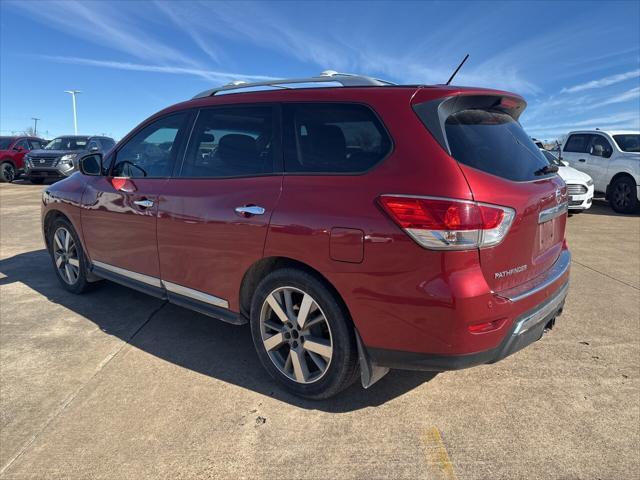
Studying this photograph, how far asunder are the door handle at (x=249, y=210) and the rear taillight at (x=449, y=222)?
2.98 feet

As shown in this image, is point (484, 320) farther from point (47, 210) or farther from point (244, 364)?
point (47, 210)

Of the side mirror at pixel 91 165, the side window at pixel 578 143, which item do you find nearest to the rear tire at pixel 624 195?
the side window at pixel 578 143

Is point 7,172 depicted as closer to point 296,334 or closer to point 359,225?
point 296,334

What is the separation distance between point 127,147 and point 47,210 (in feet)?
5.05

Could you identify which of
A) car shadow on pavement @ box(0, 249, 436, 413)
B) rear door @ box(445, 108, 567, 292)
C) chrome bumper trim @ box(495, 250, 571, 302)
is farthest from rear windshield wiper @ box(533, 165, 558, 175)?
car shadow on pavement @ box(0, 249, 436, 413)

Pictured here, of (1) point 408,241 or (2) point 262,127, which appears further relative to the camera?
(2) point 262,127

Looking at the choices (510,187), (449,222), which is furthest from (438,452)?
(510,187)

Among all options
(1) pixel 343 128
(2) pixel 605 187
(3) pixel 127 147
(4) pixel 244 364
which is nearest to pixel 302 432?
(4) pixel 244 364

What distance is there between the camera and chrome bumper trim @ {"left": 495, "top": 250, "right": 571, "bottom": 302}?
239cm

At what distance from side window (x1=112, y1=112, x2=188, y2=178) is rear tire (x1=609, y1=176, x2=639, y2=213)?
11.5 m

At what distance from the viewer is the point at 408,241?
2.25 metres

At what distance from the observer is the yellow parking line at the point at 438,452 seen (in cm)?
225

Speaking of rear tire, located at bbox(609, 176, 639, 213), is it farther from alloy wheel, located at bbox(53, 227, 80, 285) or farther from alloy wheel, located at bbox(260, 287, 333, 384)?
alloy wheel, located at bbox(53, 227, 80, 285)

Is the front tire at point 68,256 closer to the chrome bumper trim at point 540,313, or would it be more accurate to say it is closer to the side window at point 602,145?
the chrome bumper trim at point 540,313
